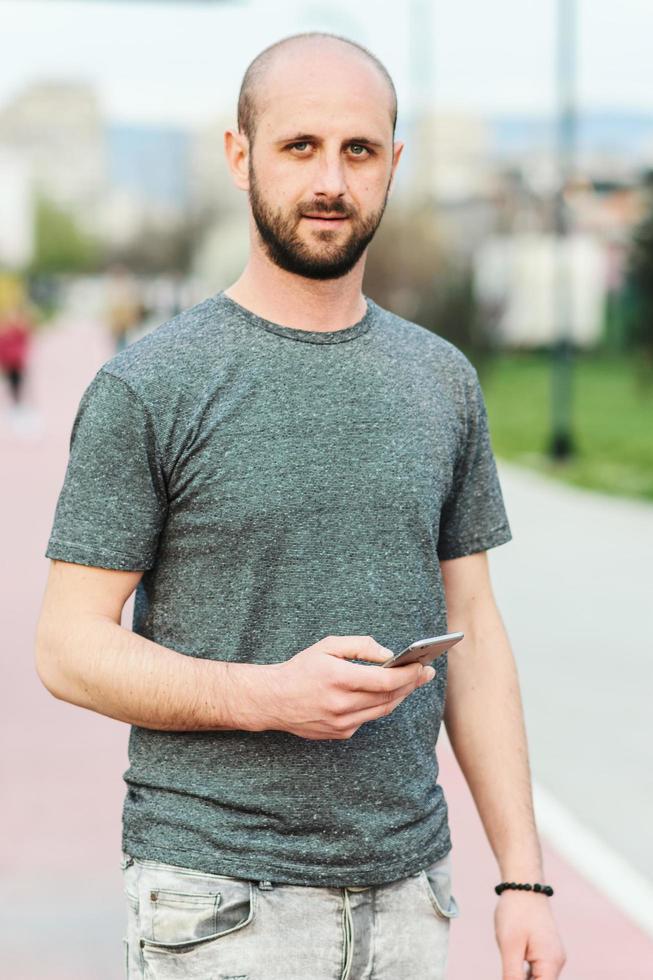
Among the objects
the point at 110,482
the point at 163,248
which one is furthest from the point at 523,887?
the point at 163,248

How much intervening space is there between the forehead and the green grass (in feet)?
50.8

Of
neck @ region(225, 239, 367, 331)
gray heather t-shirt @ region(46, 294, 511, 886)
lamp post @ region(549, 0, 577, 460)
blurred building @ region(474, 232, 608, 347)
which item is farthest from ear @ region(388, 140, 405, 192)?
blurred building @ region(474, 232, 608, 347)

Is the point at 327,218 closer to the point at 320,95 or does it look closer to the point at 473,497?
the point at 320,95

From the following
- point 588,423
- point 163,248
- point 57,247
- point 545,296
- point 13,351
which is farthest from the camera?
point 57,247

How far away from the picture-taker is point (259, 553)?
8.02 ft

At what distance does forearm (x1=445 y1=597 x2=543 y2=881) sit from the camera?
2.74 meters

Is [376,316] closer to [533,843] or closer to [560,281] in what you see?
[533,843]

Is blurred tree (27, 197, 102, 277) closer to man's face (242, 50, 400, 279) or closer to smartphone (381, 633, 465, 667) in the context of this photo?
man's face (242, 50, 400, 279)

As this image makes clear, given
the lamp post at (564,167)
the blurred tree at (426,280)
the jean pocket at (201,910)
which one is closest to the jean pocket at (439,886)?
the jean pocket at (201,910)

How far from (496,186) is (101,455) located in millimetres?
76243

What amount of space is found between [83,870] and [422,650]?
152 inches

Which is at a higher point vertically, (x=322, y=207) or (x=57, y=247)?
(x=322, y=207)

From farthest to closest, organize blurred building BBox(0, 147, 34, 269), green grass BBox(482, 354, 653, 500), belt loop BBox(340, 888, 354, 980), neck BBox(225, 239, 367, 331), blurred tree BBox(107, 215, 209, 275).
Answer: blurred building BBox(0, 147, 34, 269), blurred tree BBox(107, 215, 209, 275), green grass BBox(482, 354, 653, 500), neck BBox(225, 239, 367, 331), belt loop BBox(340, 888, 354, 980)

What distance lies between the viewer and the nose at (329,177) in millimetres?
2488
